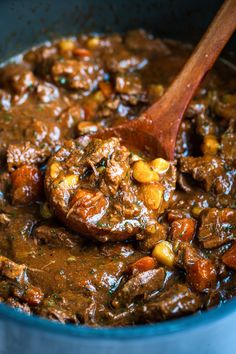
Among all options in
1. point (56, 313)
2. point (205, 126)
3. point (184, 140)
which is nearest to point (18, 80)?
point (184, 140)

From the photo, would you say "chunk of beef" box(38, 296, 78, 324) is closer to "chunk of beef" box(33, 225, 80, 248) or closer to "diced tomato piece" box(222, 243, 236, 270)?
"chunk of beef" box(33, 225, 80, 248)

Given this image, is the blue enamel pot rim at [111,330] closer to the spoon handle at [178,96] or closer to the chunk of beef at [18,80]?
the spoon handle at [178,96]

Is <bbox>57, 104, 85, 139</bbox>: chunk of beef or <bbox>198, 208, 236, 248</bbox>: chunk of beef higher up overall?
<bbox>198, 208, 236, 248</bbox>: chunk of beef

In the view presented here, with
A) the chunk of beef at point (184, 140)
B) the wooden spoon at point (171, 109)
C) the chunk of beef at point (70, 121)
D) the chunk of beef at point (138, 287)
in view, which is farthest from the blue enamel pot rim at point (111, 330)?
the chunk of beef at point (70, 121)

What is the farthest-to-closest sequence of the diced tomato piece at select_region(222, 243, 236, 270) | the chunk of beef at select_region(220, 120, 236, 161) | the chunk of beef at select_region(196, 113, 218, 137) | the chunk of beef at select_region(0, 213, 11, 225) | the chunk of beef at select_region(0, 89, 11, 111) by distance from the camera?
the chunk of beef at select_region(0, 89, 11, 111) < the chunk of beef at select_region(196, 113, 218, 137) < the chunk of beef at select_region(220, 120, 236, 161) < the chunk of beef at select_region(0, 213, 11, 225) < the diced tomato piece at select_region(222, 243, 236, 270)

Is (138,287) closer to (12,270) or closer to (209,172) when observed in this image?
(12,270)

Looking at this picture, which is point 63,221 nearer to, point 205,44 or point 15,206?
point 15,206

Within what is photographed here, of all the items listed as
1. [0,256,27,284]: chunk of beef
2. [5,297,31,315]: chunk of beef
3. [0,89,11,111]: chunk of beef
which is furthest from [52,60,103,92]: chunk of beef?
[5,297,31,315]: chunk of beef
